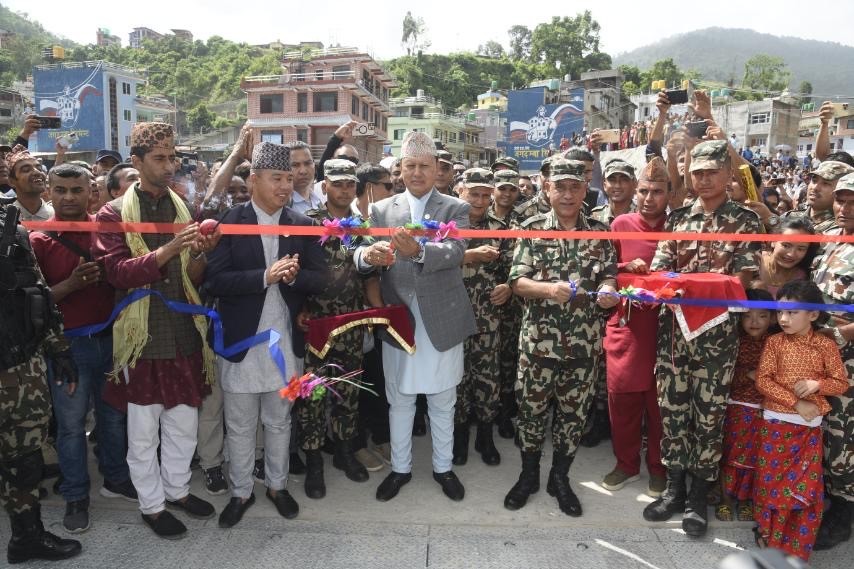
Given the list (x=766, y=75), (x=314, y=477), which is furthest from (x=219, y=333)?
(x=766, y=75)

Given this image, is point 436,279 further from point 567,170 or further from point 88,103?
point 88,103

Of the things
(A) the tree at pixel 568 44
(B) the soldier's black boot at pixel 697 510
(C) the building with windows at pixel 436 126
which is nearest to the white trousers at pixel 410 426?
(B) the soldier's black boot at pixel 697 510

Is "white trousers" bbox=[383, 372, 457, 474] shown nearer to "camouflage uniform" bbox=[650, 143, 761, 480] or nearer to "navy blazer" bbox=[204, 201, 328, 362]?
"navy blazer" bbox=[204, 201, 328, 362]

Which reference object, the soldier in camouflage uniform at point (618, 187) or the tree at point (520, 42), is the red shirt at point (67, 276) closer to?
the soldier in camouflage uniform at point (618, 187)

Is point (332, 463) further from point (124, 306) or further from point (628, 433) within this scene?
point (628, 433)

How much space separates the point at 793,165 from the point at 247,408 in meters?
37.2

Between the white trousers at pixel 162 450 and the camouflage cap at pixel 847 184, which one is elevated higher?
the camouflage cap at pixel 847 184

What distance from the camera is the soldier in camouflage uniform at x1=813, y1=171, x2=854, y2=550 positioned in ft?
11.5

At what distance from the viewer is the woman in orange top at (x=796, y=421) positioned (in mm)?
3334

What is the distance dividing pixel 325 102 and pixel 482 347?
4443cm

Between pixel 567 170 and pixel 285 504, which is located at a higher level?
pixel 567 170

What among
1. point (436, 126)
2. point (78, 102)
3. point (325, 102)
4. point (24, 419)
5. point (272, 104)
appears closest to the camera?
point (24, 419)

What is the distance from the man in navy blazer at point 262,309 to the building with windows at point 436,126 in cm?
5362

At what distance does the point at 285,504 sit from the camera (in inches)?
152
